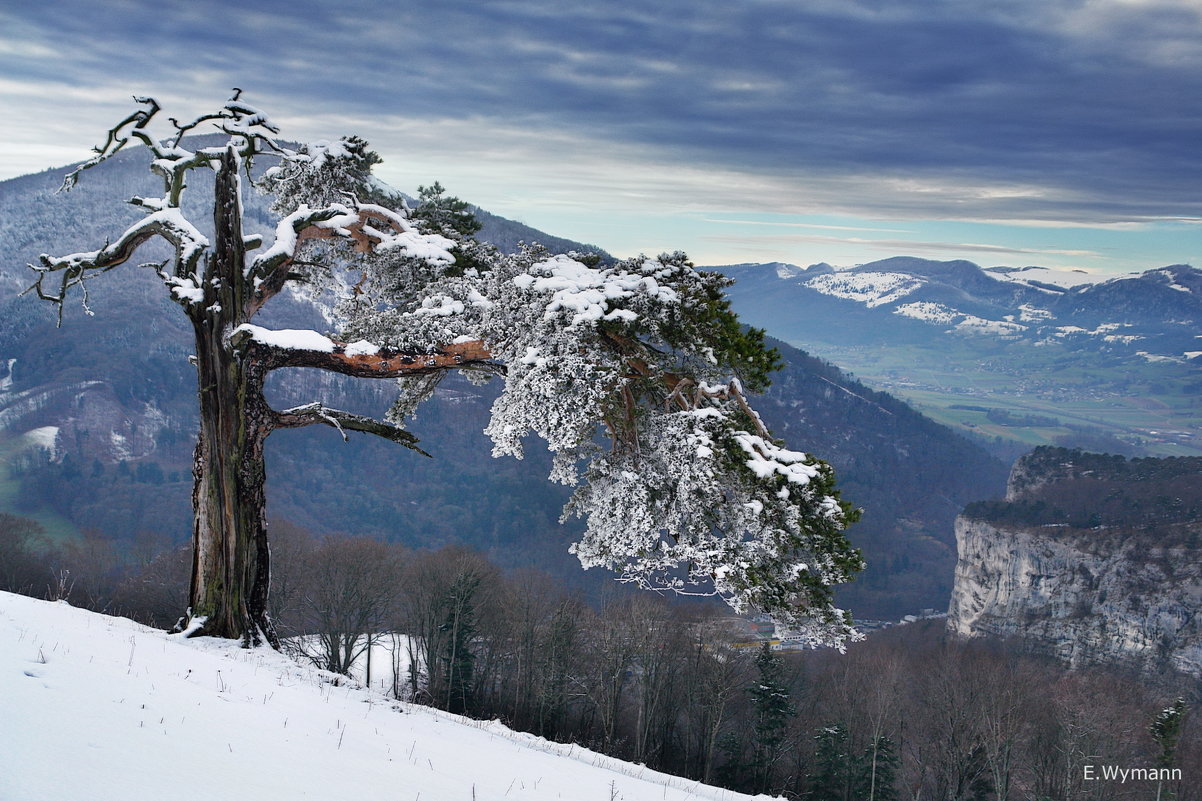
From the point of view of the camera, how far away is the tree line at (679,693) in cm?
4906

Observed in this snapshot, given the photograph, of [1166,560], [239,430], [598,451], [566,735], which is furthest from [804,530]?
[1166,560]

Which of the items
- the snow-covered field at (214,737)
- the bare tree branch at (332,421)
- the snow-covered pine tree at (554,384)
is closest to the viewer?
the snow-covered field at (214,737)

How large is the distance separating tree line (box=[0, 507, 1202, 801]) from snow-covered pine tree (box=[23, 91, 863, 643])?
3529 centimetres

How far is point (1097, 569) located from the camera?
5079 inches

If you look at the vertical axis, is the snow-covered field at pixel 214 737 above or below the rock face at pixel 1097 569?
above

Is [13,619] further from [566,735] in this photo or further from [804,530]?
[566,735]

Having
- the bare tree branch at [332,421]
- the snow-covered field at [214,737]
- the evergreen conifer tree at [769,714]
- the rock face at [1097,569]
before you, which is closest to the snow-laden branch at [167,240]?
the bare tree branch at [332,421]

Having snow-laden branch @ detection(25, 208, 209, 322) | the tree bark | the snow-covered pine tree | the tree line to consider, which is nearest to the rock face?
the tree line

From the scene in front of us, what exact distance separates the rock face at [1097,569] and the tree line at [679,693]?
58.4 m

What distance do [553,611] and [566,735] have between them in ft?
44.2

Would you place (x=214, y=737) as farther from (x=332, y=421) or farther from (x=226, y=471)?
(x=332, y=421)

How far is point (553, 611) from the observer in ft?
212

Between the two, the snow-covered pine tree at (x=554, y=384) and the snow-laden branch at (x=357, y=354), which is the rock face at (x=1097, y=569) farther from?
the snow-laden branch at (x=357, y=354)

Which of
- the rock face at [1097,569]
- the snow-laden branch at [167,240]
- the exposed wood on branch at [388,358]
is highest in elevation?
the snow-laden branch at [167,240]
